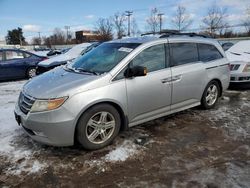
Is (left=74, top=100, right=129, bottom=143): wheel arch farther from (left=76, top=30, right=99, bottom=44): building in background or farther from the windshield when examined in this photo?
(left=76, top=30, right=99, bottom=44): building in background

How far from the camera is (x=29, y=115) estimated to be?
390cm

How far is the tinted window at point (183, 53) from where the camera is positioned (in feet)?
16.9

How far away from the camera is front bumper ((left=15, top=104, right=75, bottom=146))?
12.4ft

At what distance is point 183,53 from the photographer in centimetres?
534

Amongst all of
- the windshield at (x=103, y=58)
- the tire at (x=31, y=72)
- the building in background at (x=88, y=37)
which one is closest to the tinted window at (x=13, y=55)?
the tire at (x=31, y=72)

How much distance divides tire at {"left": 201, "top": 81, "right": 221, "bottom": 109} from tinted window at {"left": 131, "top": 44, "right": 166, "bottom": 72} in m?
1.47

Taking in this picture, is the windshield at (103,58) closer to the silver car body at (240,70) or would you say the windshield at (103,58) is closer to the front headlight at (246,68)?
the silver car body at (240,70)

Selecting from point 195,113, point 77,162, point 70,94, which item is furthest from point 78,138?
point 195,113

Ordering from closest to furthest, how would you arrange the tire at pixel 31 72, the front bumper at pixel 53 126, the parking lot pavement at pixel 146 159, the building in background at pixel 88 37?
the parking lot pavement at pixel 146 159 → the front bumper at pixel 53 126 → the tire at pixel 31 72 → the building in background at pixel 88 37

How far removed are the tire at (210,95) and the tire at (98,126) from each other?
7.79 feet

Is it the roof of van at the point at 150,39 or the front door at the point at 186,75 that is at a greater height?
the roof of van at the point at 150,39

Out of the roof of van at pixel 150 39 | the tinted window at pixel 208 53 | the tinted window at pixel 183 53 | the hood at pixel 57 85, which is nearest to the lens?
the hood at pixel 57 85

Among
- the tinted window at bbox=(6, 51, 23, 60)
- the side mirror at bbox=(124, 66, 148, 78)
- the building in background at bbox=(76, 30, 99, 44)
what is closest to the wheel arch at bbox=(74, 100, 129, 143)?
the side mirror at bbox=(124, 66, 148, 78)

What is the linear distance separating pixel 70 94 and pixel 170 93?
189 cm
